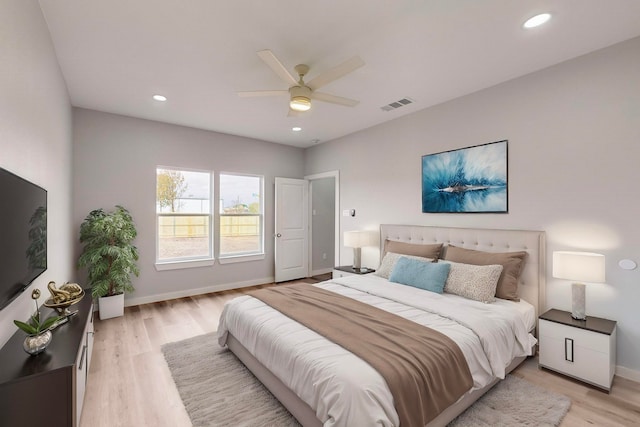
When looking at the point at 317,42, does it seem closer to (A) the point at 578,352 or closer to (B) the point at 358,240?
(B) the point at 358,240

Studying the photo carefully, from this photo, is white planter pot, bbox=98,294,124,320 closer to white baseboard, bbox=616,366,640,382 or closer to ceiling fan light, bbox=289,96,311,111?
ceiling fan light, bbox=289,96,311,111

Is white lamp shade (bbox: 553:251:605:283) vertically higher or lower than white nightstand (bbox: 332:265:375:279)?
higher

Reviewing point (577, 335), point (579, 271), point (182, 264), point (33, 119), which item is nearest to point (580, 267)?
point (579, 271)

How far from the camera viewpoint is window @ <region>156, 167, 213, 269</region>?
15.1 ft

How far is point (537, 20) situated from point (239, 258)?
497 centimetres

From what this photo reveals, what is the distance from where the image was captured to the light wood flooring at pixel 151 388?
1.96 m

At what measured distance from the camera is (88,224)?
3740 mm

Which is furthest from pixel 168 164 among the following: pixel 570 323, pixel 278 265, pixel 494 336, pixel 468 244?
pixel 570 323

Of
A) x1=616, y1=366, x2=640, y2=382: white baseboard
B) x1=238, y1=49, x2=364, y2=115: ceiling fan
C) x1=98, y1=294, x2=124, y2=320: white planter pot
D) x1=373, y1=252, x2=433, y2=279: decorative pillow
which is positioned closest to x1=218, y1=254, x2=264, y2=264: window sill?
x1=98, y1=294, x2=124, y2=320: white planter pot

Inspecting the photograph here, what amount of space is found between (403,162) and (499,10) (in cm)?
226

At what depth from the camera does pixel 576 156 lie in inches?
104

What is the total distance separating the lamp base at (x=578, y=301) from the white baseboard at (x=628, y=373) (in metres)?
0.50

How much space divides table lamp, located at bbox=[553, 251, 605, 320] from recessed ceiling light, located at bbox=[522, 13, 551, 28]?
6.04 ft

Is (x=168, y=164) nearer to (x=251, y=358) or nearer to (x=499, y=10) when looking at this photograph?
(x=251, y=358)
